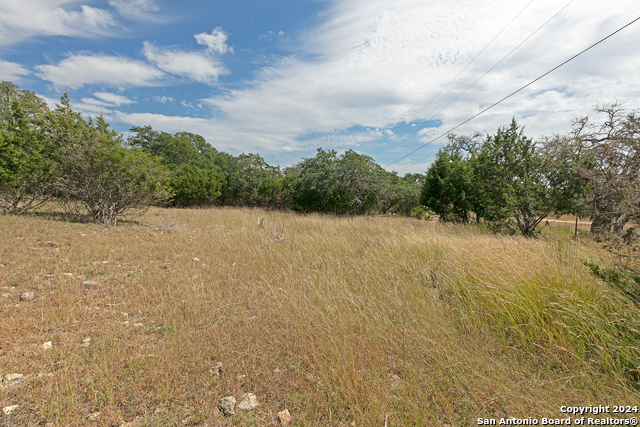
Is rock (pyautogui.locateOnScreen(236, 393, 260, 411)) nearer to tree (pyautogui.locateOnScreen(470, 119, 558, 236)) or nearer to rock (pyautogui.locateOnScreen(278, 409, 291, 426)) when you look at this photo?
rock (pyautogui.locateOnScreen(278, 409, 291, 426))

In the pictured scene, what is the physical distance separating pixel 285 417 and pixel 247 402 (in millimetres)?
345

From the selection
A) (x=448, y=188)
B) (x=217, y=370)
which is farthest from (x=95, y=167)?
(x=448, y=188)

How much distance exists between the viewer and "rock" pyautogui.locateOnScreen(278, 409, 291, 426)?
1919mm

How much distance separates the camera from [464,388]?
2.20 metres

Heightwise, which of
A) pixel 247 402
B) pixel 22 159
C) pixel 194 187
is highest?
pixel 22 159

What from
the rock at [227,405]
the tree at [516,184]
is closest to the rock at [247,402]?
the rock at [227,405]

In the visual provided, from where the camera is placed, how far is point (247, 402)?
2.08 meters

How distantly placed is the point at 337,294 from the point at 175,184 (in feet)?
71.2

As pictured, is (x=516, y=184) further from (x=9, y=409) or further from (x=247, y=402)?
(x=9, y=409)

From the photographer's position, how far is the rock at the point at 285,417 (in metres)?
1.92

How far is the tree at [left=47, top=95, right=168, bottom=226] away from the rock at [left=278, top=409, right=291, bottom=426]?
38.0ft

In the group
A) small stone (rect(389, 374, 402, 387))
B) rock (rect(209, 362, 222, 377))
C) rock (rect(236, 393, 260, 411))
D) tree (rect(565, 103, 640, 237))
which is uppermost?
tree (rect(565, 103, 640, 237))

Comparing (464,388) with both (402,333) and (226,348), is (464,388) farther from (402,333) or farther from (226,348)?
(226,348)

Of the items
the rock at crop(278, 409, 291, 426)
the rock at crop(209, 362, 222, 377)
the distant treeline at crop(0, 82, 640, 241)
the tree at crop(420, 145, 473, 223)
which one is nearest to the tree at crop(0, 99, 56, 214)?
the distant treeline at crop(0, 82, 640, 241)
